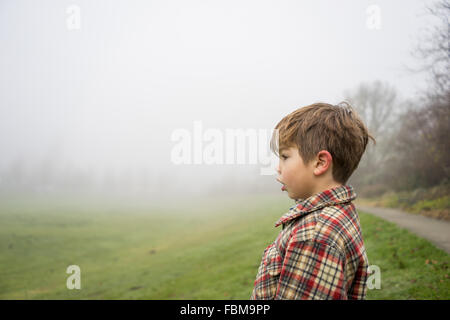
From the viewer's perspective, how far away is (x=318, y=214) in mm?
1387

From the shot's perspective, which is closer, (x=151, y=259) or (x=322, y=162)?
(x=322, y=162)

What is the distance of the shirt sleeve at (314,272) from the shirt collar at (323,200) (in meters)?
0.19

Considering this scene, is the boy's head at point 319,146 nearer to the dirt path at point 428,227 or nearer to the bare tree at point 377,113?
the dirt path at point 428,227

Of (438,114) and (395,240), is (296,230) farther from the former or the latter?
(438,114)

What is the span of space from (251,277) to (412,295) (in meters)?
4.43

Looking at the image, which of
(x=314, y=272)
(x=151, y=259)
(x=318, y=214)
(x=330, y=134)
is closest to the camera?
(x=314, y=272)

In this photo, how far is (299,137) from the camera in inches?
60.9

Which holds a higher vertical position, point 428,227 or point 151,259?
point 428,227

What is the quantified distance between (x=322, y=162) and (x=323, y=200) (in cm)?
21

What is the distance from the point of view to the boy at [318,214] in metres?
1.25

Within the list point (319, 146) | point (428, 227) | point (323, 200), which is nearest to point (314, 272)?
point (323, 200)

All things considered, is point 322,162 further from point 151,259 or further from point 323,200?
point 151,259

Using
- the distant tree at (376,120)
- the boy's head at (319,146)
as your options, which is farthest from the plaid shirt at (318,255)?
the distant tree at (376,120)
